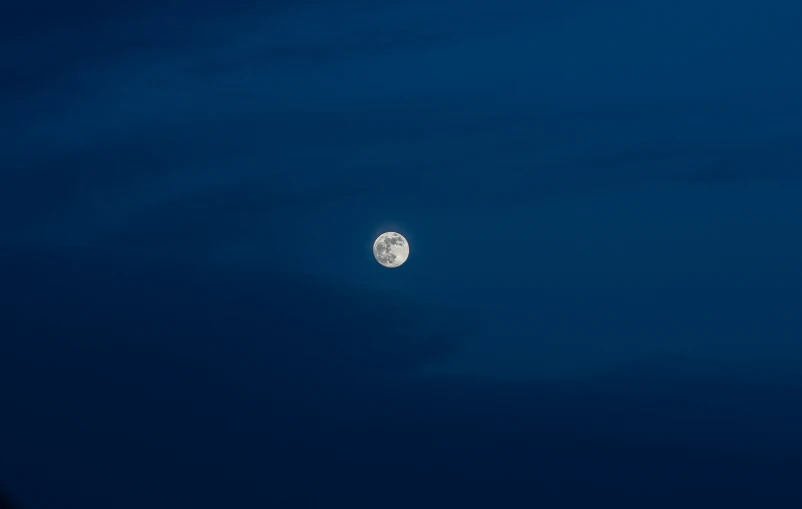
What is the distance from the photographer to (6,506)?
19531mm

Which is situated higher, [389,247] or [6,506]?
[389,247]

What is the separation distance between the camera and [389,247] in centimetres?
6700

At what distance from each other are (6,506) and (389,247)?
158ft

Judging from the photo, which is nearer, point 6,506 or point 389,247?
point 6,506
